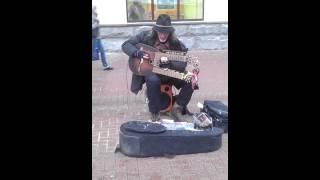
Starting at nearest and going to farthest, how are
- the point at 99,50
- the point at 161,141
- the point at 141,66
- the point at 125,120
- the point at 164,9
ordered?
the point at 161,141, the point at 141,66, the point at 125,120, the point at 99,50, the point at 164,9

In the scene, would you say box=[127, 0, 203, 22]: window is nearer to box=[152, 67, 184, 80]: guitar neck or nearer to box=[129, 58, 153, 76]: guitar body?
box=[129, 58, 153, 76]: guitar body

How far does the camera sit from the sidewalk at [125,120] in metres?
4.40

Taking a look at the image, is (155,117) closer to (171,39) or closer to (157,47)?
(157,47)

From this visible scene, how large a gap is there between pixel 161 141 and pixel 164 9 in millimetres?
6112

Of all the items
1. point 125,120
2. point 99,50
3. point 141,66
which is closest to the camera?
point 141,66

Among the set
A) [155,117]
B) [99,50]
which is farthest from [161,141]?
[99,50]

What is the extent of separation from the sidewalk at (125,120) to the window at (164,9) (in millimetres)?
1312

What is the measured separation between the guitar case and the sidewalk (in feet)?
0.21

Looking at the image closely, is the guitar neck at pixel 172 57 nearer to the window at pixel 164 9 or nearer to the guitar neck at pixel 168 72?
the guitar neck at pixel 168 72

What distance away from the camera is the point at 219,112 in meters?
5.32

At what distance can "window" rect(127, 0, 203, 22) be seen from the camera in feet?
33.5

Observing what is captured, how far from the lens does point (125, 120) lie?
589 centimetres
